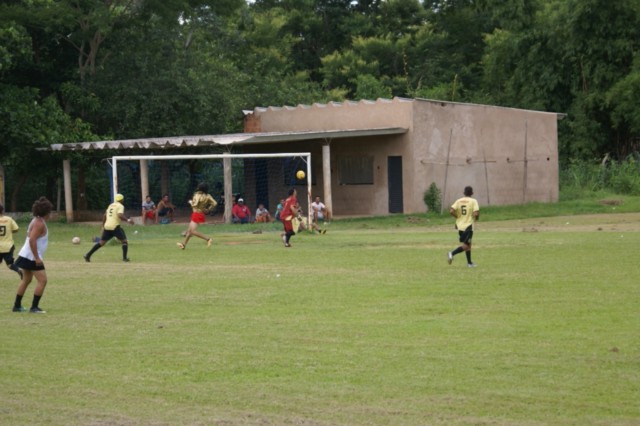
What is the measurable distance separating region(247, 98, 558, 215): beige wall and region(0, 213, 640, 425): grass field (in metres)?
16.2

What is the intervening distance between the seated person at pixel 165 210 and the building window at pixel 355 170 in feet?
21.8

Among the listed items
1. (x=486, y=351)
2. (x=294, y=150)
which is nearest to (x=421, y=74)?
(x=294, y=150)

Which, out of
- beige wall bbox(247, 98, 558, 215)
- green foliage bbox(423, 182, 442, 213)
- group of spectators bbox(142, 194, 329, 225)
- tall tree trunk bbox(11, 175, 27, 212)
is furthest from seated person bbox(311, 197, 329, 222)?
tall tree trunk bbox(11, 175, 27, 212)

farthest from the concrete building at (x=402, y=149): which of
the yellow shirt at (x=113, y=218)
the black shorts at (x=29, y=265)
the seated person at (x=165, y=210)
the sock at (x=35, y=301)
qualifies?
the black shorts at (x=29, y=265)

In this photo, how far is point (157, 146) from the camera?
118ft

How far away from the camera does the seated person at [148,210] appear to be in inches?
1391

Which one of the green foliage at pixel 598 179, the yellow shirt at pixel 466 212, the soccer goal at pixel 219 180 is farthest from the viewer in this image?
the green foliage at pixel 598 179

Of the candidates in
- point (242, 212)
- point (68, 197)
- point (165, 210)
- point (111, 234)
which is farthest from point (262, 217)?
point (111, 234)

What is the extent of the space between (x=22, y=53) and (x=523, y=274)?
2439 cm

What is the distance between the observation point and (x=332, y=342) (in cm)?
1173

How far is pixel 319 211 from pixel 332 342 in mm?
24038

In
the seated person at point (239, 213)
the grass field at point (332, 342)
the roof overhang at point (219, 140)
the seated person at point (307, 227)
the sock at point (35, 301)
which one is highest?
the roof overhang at point (219, 140)

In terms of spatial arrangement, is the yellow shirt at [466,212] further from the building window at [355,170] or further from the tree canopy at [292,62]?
the tree canopy at [292,62]

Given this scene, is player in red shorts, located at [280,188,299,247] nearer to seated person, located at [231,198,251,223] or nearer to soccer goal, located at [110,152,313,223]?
seated person, located at [231,198,251,223]
